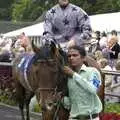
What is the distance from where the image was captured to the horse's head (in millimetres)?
6895

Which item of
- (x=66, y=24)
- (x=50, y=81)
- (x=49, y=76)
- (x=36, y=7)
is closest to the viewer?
(x=50, y=81)

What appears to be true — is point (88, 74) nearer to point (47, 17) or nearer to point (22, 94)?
point (47, 17)

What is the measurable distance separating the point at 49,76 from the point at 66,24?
6.03ft

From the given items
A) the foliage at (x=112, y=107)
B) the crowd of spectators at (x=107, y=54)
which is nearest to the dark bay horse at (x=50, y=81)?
the crowd of spectators at (x=107, y=54)

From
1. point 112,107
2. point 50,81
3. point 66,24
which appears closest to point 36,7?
point 112,107

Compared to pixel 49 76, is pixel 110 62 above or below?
below

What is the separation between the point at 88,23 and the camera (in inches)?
351

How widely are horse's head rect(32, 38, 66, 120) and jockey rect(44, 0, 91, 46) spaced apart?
106 centimetres

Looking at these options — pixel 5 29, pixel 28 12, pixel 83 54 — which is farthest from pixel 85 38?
pixel 28 12

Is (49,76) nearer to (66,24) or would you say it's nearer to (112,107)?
(66,24)

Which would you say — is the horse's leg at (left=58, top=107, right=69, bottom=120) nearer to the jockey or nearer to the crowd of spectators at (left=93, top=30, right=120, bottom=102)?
the jockey

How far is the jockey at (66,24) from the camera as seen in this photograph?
8.88 metres

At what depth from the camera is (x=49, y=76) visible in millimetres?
7297

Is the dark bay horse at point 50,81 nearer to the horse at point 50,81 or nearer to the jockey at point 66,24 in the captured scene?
the horse at point 50,81
